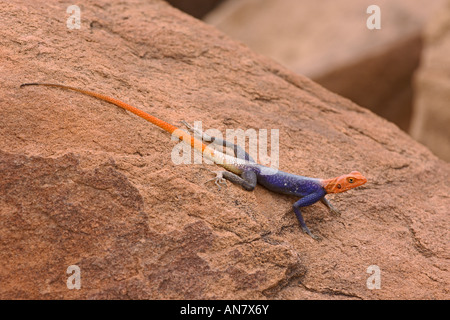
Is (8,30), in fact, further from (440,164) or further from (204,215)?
(440,164)

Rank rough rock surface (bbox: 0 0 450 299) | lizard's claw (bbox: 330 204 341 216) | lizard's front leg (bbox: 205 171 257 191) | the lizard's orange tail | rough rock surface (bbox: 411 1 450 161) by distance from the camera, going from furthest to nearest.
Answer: rough rock surface (bbox: 411 1 450 161)
lizard's claw (bbox: 330 204 341 216)
the lizard's orange tail
lizard's front leg (bbox: 205 171 257 191)
rough rock surface (bbox: 0 0 450 299)

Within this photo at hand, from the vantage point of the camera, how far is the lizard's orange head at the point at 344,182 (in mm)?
3812

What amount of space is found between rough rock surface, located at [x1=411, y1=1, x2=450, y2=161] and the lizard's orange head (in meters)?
4.17

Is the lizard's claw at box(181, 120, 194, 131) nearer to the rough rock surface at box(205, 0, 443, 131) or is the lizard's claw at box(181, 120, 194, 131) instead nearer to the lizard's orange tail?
the lizard's orange tail

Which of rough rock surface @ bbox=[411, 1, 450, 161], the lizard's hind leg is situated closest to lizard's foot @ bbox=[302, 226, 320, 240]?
the lizard's hind leg

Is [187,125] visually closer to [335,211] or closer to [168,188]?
[168,188]

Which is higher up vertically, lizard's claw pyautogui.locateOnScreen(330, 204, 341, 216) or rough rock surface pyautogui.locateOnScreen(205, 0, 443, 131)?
rough rock surface pyautogui.locateOnScreen(205, 0, 443, 131)

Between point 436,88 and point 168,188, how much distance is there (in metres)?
5.41

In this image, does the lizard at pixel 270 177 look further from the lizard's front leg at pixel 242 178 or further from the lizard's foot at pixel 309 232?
the lizard's foot at pixel 309 232

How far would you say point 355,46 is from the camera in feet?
→ 30.2

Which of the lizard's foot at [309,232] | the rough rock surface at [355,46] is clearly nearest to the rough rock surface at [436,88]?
the rough rock surface at [355,46]

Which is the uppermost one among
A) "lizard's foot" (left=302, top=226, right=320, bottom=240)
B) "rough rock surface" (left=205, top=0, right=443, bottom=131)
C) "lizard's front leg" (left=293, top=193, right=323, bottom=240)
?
"rough rock surface" (left=205, top=0, right=443, bottom=131)

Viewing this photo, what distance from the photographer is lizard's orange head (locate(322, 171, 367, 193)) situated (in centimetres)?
381

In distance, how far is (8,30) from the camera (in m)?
4.00
